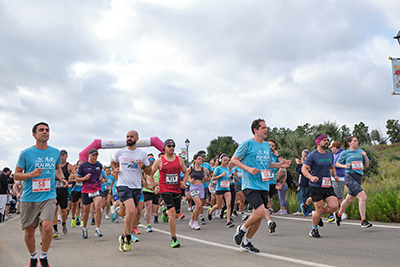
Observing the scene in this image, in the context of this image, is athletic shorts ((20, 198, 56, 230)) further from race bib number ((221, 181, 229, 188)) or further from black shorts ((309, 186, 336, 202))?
race bib number ((221, 181, 229, 188))

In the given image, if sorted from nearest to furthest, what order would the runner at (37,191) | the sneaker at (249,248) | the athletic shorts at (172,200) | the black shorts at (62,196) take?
1. the runner at (37,191)
2. the sneaker at (249,248)
3. the athletic shorts at (172,200)
4. the black shorts at (62,196)

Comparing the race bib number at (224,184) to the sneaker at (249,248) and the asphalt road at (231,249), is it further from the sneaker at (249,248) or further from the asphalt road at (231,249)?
the sneaker at (249,248)

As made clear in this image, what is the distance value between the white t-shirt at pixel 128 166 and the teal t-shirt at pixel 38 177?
75.4 inches

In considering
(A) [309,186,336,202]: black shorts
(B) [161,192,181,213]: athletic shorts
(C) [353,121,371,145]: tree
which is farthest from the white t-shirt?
(C) [353,121,371,145]: tree

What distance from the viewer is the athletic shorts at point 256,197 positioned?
6.49 m

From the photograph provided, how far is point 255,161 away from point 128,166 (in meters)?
2.65

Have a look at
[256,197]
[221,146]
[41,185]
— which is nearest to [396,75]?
[256,197]

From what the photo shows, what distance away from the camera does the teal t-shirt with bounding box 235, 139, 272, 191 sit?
6656 mm

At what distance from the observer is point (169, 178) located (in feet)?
26.2

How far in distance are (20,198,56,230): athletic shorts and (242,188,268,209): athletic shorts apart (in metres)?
3.17

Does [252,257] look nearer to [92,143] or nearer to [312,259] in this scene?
[312,259]

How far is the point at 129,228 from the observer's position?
7.29 meters

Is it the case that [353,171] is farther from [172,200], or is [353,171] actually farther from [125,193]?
[125,193]

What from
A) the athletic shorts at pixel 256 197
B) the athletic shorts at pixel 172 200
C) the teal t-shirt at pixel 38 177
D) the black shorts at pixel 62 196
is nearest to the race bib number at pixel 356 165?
the athletic shorts at pixel 256 197
